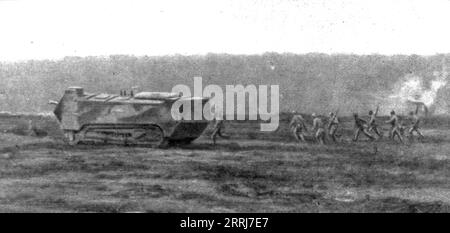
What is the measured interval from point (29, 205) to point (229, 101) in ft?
26.6

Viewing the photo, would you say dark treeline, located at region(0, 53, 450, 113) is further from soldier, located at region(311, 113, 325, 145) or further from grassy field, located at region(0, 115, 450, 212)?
soldier, located at region(311, 113, 325, 145)

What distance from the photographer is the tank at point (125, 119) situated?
15148mm

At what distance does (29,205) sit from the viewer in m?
10.3

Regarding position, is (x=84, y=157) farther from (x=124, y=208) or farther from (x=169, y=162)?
(x=124, y=208)

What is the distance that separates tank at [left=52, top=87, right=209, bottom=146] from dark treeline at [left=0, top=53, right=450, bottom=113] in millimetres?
1715

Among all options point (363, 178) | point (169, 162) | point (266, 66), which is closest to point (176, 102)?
point (169, 162)

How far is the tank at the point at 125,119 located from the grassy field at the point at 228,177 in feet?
1.19

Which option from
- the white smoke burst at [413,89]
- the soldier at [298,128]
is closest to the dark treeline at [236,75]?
the white smoke burst at [413,89]

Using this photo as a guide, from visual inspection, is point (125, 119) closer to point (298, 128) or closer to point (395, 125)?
point (298, 128)

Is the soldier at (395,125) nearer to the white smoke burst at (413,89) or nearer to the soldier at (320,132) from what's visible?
the soldier at (320,132)

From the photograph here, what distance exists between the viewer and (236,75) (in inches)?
701

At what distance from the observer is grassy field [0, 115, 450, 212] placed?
10.2 metres

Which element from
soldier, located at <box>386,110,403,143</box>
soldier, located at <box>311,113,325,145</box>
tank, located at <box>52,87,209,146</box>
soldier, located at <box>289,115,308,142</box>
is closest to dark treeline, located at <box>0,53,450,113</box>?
tank, located at <box>52,87,209,146</box>
